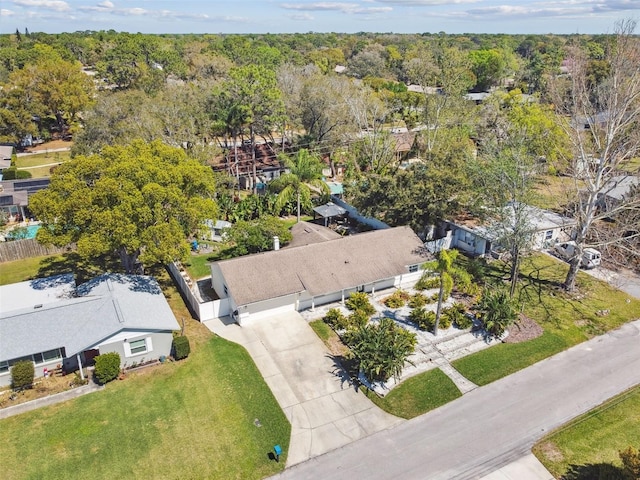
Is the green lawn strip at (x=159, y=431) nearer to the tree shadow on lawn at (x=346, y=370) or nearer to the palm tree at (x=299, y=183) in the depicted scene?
the tree shadow on lawn at (x=346, y=370)

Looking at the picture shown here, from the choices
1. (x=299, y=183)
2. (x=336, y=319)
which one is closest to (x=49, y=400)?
(x=336, y=319)

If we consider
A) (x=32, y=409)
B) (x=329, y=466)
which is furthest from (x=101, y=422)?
(x=329, y=466)

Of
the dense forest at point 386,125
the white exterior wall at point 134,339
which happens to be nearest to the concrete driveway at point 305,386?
the white exterior wall at point 134,339

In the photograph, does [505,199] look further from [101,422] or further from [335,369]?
[101,422]

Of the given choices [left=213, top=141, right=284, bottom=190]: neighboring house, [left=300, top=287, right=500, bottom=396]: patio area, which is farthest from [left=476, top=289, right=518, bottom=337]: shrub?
[left=213, top=141, right=284, bottom=190]: neighboring house

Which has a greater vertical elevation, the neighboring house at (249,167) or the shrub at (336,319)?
the neighboring house at (249,167)

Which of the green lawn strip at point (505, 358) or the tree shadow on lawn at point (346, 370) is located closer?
the tree shadow on lawn at point (346, 370)

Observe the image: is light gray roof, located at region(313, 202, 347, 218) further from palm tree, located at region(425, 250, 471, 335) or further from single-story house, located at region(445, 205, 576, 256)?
palm tree, located at region(425, 250, 471, 335)

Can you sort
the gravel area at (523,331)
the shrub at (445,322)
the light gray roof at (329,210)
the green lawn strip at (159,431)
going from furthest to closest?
the light gray roof at (329,210) → the shrub at (445,322) → the gravel area at (523,331) → the green lawn strip at (159,431)

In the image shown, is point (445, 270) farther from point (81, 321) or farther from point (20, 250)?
point (20, 250)
